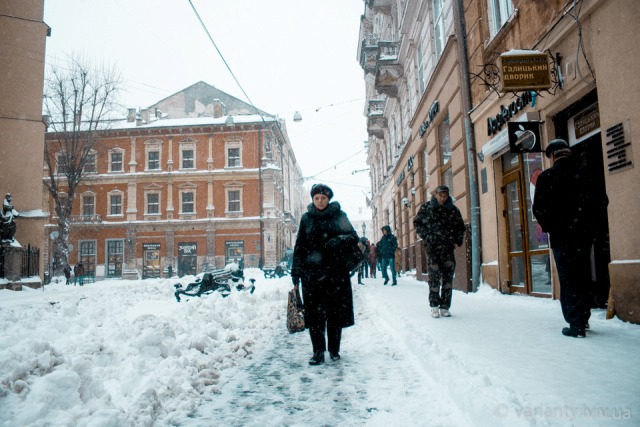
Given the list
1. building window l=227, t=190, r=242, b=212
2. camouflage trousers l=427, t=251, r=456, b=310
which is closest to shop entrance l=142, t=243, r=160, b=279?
building window l=227, t=190, r=242, b=212

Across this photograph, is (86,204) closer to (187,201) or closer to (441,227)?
(187,201)

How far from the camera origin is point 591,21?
5.84 metres

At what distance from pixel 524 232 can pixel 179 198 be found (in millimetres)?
36650

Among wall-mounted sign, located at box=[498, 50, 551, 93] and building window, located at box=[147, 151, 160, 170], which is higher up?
building window, located at box=[147, 151, 160, 170]

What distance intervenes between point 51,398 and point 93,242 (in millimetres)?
42121

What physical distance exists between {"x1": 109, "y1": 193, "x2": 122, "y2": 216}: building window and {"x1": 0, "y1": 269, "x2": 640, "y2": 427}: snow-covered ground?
1517 inches

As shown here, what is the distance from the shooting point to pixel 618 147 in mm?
5324

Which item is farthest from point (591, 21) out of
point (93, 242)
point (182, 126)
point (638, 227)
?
point (93, 242)

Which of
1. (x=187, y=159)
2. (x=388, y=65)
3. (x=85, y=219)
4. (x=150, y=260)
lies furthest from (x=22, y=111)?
(x=85, y=219)

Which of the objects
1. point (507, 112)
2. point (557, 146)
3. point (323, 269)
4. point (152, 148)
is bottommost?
point (323, 269)

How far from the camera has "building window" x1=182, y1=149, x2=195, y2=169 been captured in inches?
1658

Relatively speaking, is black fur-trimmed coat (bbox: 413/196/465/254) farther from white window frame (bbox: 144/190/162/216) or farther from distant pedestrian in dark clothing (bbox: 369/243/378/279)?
white window frame (bbox: 144/190/162/216)

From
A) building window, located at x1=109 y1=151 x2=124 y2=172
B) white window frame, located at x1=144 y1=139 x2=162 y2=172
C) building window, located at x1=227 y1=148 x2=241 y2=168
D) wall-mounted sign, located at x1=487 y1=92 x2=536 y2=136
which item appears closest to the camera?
wall-mounted sign, located at x1=487 y1=92 x2=536 y2=136

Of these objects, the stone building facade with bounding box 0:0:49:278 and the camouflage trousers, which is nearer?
the camouflage trousers
